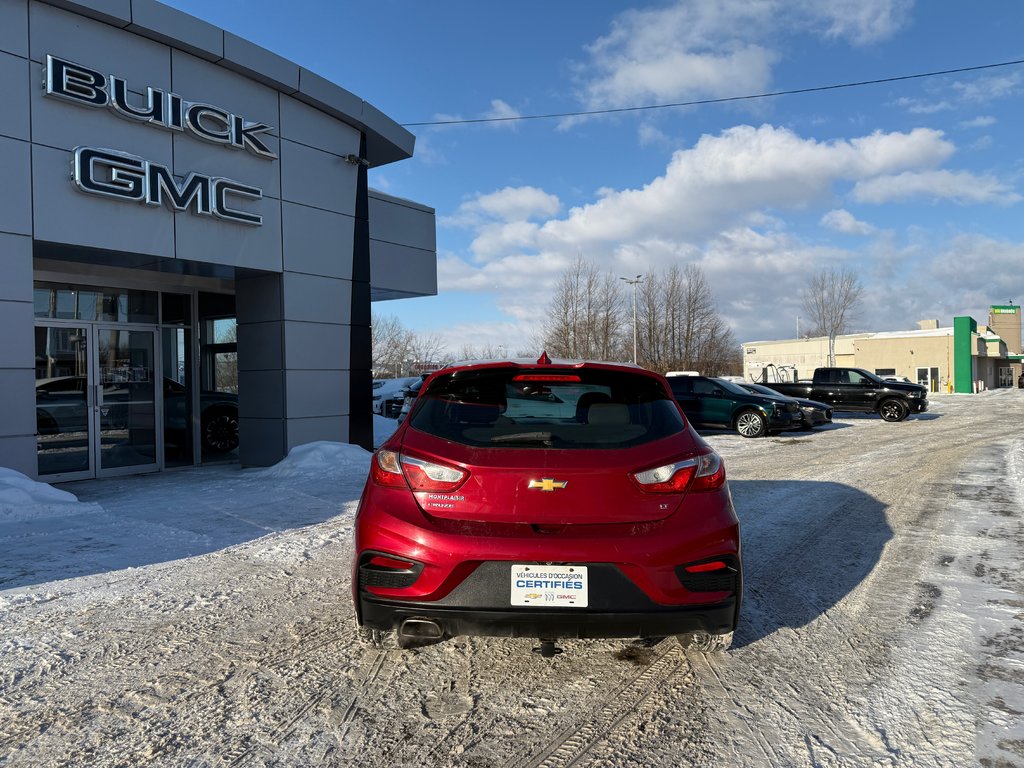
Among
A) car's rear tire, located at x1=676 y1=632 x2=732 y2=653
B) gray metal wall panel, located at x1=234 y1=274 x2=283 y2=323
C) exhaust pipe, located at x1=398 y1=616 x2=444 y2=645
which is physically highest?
gray metal wall panel, located at x1=234 y1=274 x2=283 y2=323

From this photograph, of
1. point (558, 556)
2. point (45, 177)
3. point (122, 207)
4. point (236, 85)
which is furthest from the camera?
point (236, 85)

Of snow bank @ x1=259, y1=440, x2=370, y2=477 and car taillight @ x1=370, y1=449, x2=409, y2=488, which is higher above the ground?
car taillight @ x1=370, y1=449, x2=409, y2=488

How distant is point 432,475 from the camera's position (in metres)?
3.19

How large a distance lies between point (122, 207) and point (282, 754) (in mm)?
8075

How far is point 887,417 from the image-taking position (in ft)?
71.3

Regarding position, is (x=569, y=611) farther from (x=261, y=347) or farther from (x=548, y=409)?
(x=261, y=347)

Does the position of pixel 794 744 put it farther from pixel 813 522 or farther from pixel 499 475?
pixel 813 522

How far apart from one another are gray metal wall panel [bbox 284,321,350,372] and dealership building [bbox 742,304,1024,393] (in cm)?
4391

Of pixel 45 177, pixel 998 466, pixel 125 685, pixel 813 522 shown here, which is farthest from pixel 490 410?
pixel 998 466

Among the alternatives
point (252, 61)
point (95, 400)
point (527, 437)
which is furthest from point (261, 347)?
point (527, 437)

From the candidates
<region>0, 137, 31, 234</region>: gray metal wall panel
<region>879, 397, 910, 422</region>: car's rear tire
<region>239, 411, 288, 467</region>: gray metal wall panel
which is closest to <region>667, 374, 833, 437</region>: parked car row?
<region>879, 397, 910, 422</region>: car's rear tire

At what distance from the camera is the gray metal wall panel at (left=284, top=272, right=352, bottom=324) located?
10.8m

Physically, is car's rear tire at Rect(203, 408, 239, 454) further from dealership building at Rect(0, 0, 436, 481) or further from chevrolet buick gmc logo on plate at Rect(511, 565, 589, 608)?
chevrolet buick gmc logo on plate at Rect(511, 565, 589, 608)

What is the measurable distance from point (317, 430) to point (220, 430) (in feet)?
7.12
